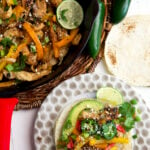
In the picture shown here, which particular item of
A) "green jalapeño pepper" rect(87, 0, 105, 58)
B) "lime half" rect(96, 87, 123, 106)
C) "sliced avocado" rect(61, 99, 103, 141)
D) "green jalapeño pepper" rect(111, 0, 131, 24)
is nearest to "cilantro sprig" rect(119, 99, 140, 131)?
"lime half" rect(96, 87, 123, 106)

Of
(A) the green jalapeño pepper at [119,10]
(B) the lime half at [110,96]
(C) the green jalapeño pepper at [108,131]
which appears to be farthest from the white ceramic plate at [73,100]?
(A) the green jalapeño pepper at [119,10]

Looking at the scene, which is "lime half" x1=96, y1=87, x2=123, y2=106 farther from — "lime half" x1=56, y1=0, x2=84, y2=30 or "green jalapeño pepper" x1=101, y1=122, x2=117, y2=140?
"lime half" x1=56, y1=0, x2=84, y2=30

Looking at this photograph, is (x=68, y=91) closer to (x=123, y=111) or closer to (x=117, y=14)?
(x=123, y=111)

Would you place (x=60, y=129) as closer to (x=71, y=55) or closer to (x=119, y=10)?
(x=71, y=55)

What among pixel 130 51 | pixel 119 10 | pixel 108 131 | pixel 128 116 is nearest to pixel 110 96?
pixel 128 116

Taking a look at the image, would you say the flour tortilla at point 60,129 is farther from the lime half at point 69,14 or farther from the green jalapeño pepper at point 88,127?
the lime half at point 69,14

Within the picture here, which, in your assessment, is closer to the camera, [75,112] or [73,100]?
[75,112]
